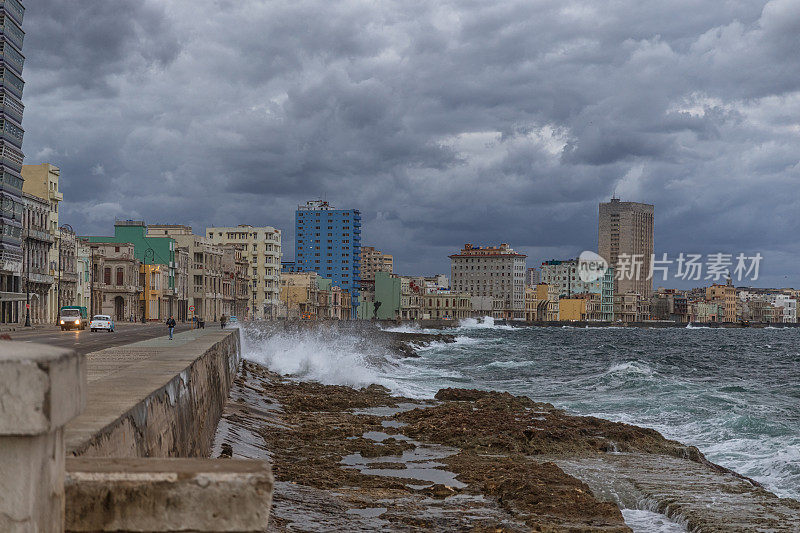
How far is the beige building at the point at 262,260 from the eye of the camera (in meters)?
160

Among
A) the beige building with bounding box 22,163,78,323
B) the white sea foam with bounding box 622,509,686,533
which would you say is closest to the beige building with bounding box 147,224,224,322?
the beige building with bounding box 22,163,78,323

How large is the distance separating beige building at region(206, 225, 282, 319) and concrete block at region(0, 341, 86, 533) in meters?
157

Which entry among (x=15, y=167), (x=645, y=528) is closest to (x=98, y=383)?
(x=645, y=528)

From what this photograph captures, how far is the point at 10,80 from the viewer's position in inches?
3223

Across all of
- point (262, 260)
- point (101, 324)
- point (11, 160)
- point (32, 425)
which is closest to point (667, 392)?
point (32, 425)

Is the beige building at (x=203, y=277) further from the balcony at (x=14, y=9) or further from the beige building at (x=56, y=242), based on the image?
the balcony at (x=14, y=9)

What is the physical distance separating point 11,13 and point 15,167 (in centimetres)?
1495

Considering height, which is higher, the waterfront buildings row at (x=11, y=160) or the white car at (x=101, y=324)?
the waterfront buildings row at (x=11, y=160)

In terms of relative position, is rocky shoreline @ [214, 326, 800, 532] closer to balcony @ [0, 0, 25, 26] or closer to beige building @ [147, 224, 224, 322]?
balcony @ [0, 0, 25, 26]

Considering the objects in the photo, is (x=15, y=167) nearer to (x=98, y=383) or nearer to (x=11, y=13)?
(x=11, y=13)

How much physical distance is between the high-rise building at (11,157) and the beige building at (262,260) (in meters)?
76.7

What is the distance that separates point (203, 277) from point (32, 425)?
12669cm

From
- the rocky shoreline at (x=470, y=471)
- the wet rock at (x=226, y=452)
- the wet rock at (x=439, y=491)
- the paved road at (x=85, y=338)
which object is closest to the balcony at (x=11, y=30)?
the paved road at (x=85, y=338)

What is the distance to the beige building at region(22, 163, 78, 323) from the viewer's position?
286 ft
